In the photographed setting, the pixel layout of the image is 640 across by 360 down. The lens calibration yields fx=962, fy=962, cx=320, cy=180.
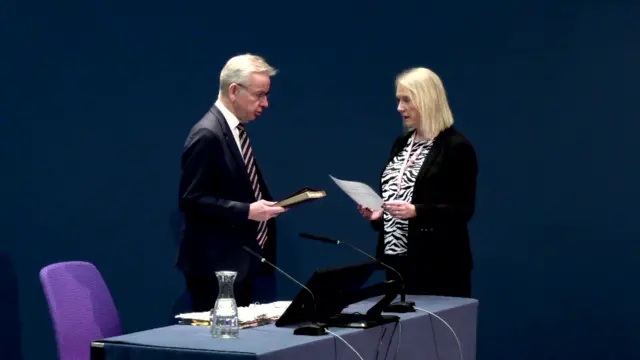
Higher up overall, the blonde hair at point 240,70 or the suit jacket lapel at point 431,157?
the blonde hair at point 240,70

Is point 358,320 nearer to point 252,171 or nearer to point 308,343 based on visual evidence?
point 308,343

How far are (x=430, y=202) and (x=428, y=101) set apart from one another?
431 mm

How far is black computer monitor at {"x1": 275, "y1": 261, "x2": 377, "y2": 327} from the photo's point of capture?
2717mm

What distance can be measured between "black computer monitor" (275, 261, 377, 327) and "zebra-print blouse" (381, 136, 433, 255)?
1093 mm

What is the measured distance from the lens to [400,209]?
3865 mm

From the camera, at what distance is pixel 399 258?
3986mm

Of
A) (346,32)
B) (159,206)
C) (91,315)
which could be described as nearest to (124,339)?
(91,315)

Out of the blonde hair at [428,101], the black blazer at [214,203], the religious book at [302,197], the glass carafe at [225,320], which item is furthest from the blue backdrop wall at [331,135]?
the glass carafe at [225,320]

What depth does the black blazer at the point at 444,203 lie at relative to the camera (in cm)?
396

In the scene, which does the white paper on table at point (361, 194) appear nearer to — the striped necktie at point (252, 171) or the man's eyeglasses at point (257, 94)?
the striped necktie at point (252, 171)

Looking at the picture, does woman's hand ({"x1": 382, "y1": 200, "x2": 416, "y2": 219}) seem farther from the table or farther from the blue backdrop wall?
the blue backdrop wall

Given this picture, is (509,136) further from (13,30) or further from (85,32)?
(13,30)

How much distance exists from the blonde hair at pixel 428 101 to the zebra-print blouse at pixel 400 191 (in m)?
0.08

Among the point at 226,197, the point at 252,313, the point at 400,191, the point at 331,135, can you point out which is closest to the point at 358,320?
the point at 252,313
